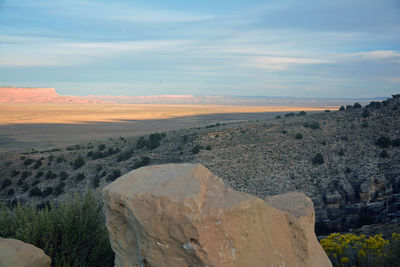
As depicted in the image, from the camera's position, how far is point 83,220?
777 cm

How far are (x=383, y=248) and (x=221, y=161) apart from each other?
19.4 m

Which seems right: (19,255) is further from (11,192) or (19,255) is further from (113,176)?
(11,192)

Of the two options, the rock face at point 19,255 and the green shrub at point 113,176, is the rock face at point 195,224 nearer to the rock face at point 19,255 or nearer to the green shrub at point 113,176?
the rock face at point 19,255

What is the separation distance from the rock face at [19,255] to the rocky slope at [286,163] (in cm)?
1482

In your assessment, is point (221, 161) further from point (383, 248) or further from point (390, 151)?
point (383, 248)

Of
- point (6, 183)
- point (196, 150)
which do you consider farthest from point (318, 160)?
point (6, 183)

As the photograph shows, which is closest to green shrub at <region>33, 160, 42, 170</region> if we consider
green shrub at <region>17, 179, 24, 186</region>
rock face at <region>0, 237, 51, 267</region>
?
green shrub at <region>17, 179, 24, 186</region>

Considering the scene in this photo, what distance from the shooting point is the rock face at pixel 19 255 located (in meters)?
5.67

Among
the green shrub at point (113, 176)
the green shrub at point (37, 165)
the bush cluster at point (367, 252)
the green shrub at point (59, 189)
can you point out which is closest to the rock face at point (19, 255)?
the bush cluster at point (367, 252)

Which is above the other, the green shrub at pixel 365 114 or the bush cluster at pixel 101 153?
the green shrub at pixel 365 114

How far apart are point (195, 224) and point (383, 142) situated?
26.6 meters

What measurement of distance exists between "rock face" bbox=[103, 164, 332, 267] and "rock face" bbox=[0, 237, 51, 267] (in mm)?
1661

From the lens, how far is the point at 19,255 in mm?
5809

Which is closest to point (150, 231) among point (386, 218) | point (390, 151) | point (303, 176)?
point (386, 218)
